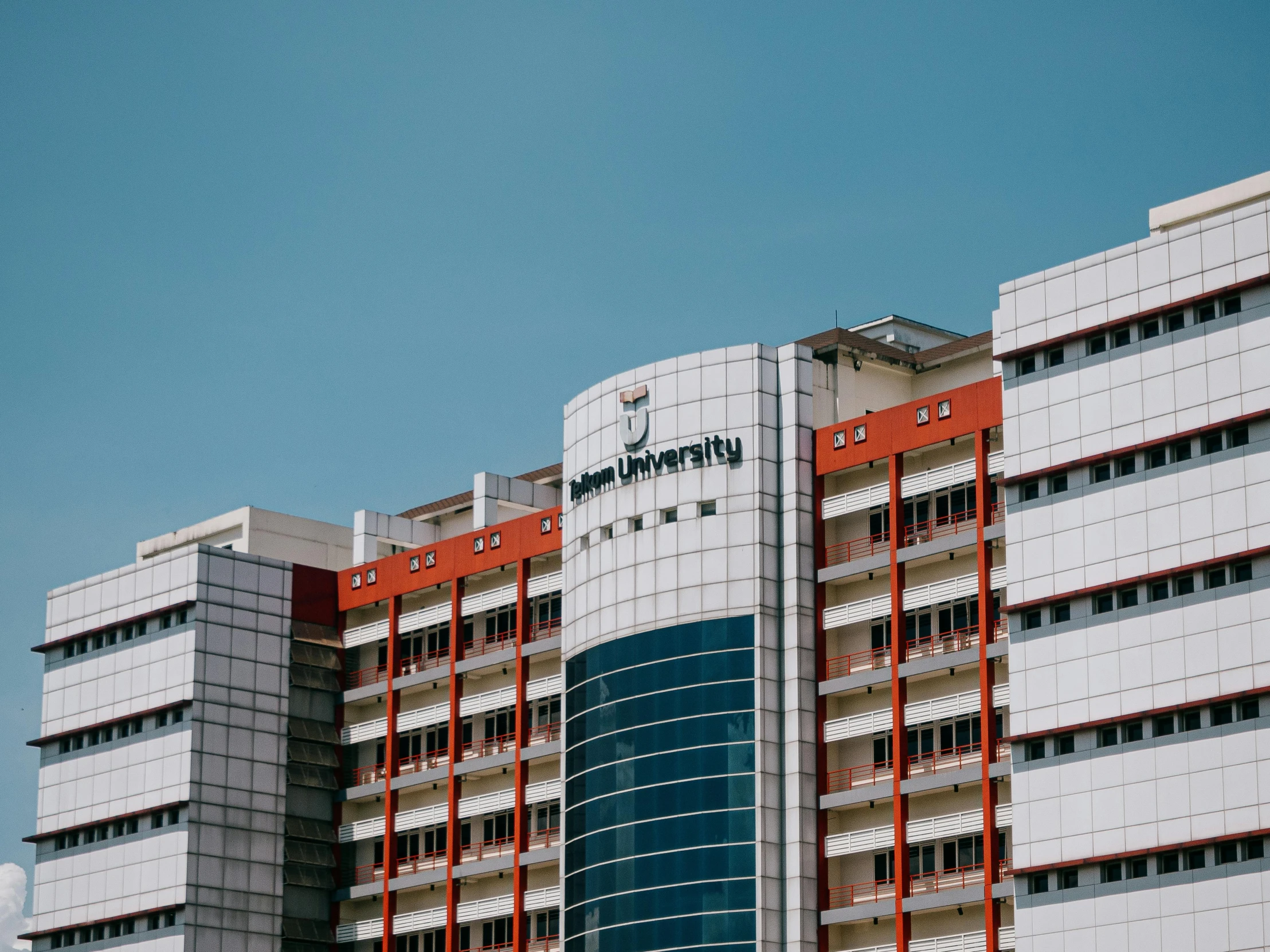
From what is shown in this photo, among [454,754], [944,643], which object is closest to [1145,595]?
[944,643]

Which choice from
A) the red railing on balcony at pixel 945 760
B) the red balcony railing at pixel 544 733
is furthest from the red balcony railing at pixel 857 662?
the red balcony railing at pixel 544 733

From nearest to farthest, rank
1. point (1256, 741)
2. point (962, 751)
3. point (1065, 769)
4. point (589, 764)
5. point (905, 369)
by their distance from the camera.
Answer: point (1256, 741)
point (1065, 769)
point (962, 751)
point (589, 764)
point (905, 369)

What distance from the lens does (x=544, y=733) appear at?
391 feet

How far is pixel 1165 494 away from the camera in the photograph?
299ft

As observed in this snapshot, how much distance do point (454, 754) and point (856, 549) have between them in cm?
2782

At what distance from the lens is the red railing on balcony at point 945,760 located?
326 feet

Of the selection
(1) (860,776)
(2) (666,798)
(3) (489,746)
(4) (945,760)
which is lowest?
(2) (666,798)

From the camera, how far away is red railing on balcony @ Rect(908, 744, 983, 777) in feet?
326

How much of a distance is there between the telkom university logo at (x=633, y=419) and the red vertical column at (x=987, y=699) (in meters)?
16.7

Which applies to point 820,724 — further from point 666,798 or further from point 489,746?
point 489,746

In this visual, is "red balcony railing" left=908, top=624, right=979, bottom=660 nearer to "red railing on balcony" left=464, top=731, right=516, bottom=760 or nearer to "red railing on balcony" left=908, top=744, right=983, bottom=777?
"red railing on balcony" left=908, top=744, right=983, bottom=777

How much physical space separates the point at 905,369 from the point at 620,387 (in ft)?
48.5

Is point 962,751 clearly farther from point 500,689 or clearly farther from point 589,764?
point 500,689

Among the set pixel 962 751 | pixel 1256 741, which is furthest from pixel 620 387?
pixel 1256 741
